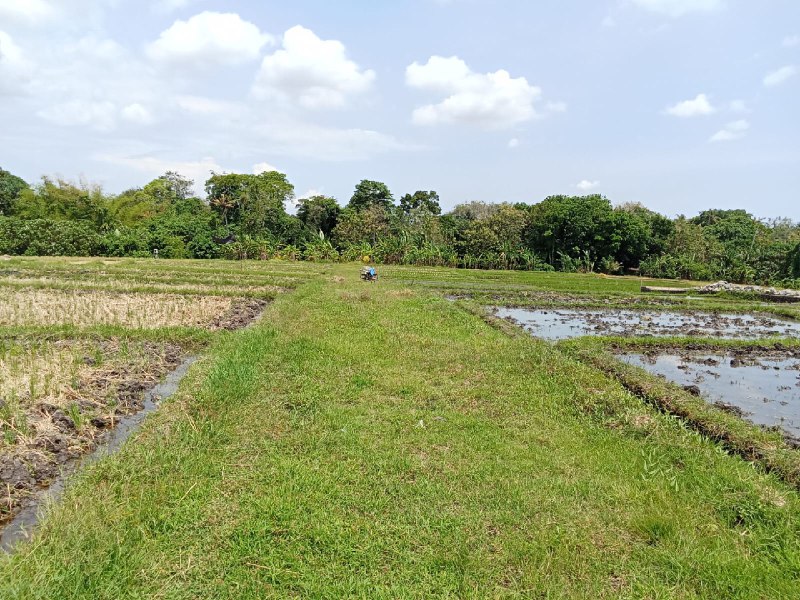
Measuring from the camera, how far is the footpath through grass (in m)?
3.41

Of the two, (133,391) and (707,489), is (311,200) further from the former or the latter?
(707,489)

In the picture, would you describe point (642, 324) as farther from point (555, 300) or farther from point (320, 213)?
point (320, 213)

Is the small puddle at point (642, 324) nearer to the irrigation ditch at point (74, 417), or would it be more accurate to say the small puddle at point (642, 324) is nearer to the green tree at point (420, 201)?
the irrigation ditch at point (74, 417)

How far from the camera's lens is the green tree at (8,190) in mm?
50188

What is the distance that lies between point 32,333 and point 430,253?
31009 millimetres

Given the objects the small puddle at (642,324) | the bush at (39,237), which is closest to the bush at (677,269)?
the small puddle at (642,324)

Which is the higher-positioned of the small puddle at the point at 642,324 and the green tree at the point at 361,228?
the green tree at the point at 361,228

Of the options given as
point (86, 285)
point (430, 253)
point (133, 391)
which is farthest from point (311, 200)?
point (133, 391)

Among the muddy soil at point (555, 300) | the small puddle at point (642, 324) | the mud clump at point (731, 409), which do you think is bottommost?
the mud clump at point (731, 409)

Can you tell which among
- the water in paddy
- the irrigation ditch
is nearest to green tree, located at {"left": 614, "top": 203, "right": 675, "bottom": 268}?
the water in paddy

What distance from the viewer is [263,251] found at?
125 ft

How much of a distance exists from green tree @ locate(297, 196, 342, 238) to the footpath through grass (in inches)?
1599

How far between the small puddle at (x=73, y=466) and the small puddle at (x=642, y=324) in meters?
9.53

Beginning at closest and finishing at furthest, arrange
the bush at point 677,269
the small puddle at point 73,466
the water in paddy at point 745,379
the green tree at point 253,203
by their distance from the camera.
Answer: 1. the small puddle at point 73,466
2. the water in paddy at point 745,379
3. the bush at point 677,269
4. the green tree at point 253,203
